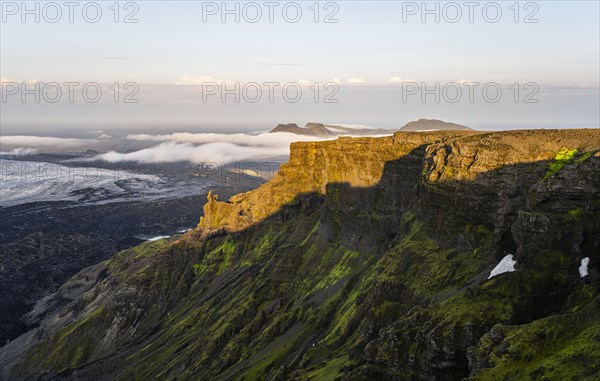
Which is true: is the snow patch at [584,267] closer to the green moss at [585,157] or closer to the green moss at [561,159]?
the green moss at [585,157]

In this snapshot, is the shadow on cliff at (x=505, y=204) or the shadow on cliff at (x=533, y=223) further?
the shadow on cliff at (x=505, y=204)

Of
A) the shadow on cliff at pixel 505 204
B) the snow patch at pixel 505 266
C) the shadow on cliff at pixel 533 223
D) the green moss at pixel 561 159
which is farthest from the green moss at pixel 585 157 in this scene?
the snow patch at pixel 505 266

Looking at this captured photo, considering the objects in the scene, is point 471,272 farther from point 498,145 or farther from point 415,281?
point 498,145

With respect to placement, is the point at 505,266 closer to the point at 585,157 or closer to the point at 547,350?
the point at 585,157

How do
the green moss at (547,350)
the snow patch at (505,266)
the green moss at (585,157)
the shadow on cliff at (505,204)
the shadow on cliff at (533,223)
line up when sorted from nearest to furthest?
1. the green moss at (547,350)
2. the shadow on cliff at (533,223)
3. the shadow on cliff at (505,204)
4. the green moss at (585,157)
5. the snow patch at (505,266)

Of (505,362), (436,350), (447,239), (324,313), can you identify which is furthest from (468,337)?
(324,313)

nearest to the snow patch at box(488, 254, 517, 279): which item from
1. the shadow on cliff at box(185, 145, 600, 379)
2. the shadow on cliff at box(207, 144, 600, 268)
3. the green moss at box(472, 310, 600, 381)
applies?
the shadow on cliff at box(185, 145, 600, 379)

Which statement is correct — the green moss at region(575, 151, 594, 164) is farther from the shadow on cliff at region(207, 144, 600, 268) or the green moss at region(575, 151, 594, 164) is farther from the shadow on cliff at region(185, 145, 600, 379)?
the shadow on cliff at region(185, 145, 600, 379)

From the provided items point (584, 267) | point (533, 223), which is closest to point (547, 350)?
point (584, 267)
